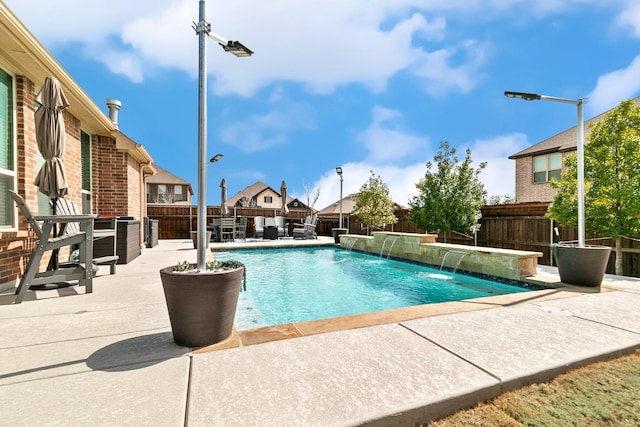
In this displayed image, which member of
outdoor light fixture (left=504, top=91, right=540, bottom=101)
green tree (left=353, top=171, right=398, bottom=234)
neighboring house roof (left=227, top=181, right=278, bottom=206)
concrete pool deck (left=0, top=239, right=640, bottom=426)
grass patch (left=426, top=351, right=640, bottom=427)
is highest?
neighboring house roof (left=227, top=181, right=278, bottom=206)

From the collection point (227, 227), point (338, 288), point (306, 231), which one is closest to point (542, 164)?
point (306, 231)

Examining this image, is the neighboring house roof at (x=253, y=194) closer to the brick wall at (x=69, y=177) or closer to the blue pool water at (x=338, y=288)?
the brick wall at (x=69, y=177)

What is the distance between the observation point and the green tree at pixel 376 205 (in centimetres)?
1359

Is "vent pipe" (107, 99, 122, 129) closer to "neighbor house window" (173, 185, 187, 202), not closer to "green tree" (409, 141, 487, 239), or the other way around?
"green tree" (409, 141, 487, 239)

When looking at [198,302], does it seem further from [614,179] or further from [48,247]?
[614,179]

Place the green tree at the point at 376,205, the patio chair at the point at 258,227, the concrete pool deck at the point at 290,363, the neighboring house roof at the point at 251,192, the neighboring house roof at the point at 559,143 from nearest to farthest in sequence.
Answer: the concrete pool deck at the point at 290,363, the neighboring house roof at the point at 559,143, the green tree at the point at 376,205, the patio chair at the point at 258,227, the neighboring house roof at the point at 251,192

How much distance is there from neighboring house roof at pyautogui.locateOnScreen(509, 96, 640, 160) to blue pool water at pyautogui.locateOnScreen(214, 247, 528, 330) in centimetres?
1019

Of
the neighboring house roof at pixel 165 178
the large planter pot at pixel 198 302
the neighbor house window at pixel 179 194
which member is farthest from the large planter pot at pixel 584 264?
the neighbor house window at pixel 179 194

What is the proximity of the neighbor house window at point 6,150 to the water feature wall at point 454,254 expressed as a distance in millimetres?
7749

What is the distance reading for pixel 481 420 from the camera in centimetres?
152

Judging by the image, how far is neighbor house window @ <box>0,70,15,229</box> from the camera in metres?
3.95

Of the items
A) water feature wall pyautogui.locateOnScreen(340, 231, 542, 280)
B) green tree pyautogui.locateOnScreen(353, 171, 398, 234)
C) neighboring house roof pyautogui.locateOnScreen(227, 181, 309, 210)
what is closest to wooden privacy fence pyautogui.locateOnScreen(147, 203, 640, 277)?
Answer: green tree pyautogui.locateOnScreen(353, 171, 398, 234)

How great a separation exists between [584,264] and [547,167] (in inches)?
470

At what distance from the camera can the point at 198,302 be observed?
2113 mm
